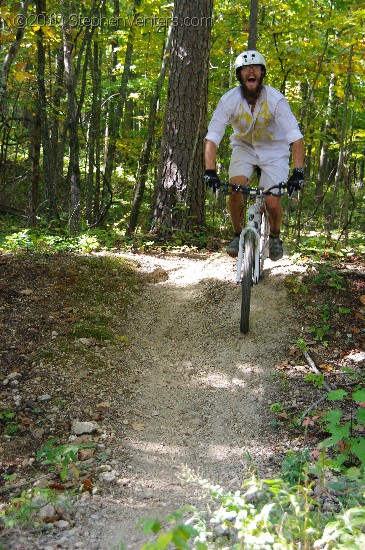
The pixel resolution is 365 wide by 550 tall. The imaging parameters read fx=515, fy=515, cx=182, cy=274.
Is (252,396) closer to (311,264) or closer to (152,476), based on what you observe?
(152,476)

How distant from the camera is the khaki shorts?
5664mm

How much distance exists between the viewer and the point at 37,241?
23.8 ft

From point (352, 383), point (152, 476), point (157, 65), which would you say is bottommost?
point (152, 476)

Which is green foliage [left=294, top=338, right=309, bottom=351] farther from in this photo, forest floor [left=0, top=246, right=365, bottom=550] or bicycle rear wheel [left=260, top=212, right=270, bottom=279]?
bicycle rear wheel [left=260, top=212, right=270, bottom=279]

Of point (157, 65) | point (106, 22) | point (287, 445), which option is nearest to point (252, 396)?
point (287, 445)

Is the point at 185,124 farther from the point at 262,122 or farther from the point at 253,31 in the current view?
the point at 262,122

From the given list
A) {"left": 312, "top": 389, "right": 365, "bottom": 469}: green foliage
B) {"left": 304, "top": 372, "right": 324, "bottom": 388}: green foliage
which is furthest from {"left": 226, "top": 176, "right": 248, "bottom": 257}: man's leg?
{"left": 312, "top": 389, "right": 365, "bottom": 469}: green foliage

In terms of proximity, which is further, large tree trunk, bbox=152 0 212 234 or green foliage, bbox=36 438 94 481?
large tree trunk, bbox=152 0 212 234

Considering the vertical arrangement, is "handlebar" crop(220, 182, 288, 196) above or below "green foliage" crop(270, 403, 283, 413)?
above

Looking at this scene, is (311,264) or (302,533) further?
(311,264)

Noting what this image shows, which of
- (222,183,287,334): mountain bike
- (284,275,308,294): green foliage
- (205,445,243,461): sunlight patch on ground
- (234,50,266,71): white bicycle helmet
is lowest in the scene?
(205,445,243,461): sunlight patch on ground

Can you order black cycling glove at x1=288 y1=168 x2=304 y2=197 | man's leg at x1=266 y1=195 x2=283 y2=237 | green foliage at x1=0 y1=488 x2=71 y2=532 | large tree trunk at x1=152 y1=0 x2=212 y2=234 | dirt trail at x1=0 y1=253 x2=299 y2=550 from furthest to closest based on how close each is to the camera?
large tree trunk at x1=152 y1=0 x2=212 y2=234, man's leg at x1=266 y1=195 x2=283 y2=237, black cycling glove at x1=288 y1=168 x2=304 y2=197, dirt trail at x1=0 y1=253 x2=299 y2=550, green foliage at x1=0 y1=488 x2=71 y2=532

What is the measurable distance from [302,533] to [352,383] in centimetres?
253

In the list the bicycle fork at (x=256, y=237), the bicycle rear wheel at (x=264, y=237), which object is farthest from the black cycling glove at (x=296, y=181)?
the bicycle rear wheel at (x=264, y=237)
